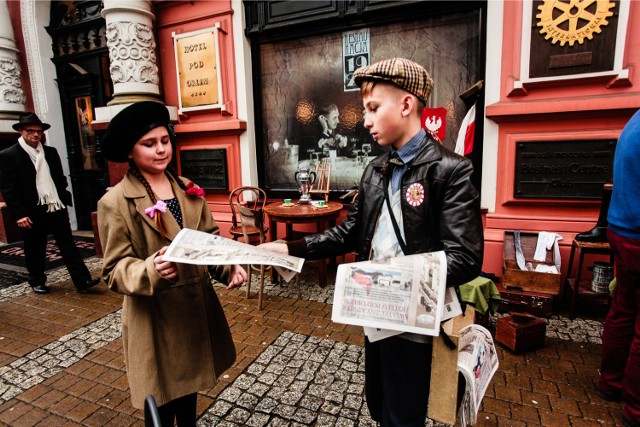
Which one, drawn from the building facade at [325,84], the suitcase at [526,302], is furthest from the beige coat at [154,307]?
the building facade at [325,84]

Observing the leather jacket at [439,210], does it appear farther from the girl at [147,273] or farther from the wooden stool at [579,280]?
the wooden stool at [579,280]

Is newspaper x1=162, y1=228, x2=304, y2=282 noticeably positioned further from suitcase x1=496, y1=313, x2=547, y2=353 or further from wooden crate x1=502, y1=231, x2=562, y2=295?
wooden crate x1=502, y1=231, x2=562, y2=295

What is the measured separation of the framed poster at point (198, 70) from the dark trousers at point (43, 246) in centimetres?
253

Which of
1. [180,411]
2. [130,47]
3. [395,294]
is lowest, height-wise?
[180,411]

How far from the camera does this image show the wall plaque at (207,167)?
6016 mm

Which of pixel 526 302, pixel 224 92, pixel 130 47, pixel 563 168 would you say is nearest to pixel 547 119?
pixel 563 168

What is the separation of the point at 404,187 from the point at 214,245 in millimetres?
808

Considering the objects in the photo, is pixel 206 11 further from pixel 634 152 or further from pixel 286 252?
pixel 634 152

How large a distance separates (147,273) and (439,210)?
1.21 metres

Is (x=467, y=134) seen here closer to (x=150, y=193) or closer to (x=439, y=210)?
(x=439, y=210)

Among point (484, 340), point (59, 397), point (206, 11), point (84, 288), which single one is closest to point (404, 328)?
point (484, 340)

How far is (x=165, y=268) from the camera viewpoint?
4.74 ft

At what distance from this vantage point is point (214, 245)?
1.42 m

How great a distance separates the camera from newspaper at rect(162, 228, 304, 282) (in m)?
1.28
